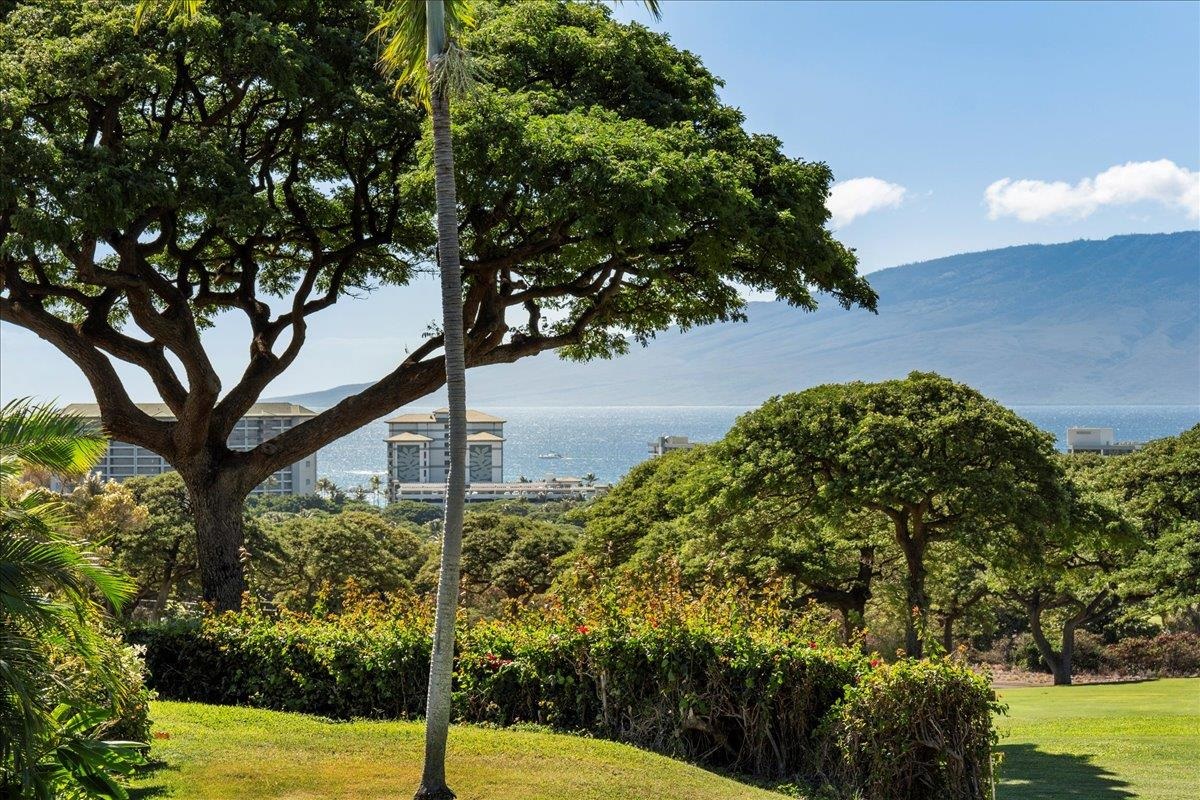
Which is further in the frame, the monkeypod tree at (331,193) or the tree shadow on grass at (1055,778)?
the monkeypod tree at (331,193)

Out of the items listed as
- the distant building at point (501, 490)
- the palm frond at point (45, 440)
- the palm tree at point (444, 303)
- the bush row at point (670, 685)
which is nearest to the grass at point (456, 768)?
the bush row at point (670, 685)

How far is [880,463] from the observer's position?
1756 cm

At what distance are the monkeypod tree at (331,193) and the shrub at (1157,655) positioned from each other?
2419cm

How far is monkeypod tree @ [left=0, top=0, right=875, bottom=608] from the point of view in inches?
527

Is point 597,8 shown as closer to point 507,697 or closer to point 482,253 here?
point 482,253

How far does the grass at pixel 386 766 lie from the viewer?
872 centimetres

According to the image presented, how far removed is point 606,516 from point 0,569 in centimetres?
2461

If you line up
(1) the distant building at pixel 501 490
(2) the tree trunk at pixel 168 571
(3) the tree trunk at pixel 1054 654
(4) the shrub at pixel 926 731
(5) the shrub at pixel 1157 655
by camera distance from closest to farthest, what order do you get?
1. (4) the shrub at pixel 926 731
2. (3) the tree trunk at pixel 1054 654
3. (2) the tree trunk at pixel 168 571
4. (5) the shrub at pixel 1157 655
5. (1) the distant building at pixel 501 490

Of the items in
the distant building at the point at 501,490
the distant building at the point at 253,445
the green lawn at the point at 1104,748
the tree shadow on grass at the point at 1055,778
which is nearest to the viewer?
the tree shadow on grass at the point at 1055,778

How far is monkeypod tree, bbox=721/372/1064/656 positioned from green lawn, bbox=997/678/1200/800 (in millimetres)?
2456

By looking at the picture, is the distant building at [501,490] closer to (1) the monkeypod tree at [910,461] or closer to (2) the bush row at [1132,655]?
(2) the bush row at [1132,655]

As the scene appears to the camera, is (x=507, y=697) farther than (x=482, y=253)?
No

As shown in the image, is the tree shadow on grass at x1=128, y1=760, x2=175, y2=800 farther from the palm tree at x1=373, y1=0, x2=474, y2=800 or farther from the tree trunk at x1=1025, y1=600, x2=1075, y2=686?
the tree trunk at x1=1025, y1=600, x2=1075, y2=686

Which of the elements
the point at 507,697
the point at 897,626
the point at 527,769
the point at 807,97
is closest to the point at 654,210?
the point at 507,697
